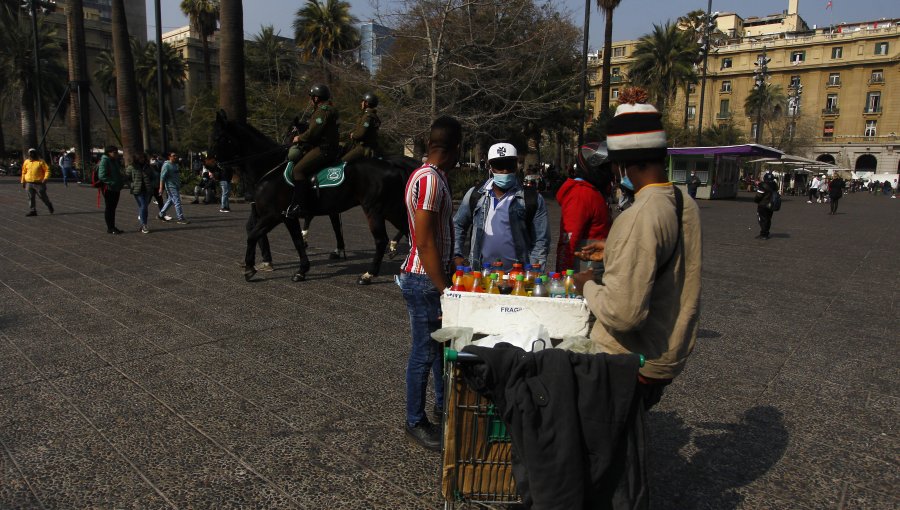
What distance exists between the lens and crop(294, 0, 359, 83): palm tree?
4075 centimetres

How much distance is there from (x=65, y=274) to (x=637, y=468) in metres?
8.54

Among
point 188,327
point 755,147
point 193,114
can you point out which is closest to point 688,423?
point 188,327

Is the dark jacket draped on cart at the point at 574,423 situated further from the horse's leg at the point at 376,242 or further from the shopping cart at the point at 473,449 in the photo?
the horse's leg at the point at 376,242

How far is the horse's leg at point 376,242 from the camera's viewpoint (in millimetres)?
8110

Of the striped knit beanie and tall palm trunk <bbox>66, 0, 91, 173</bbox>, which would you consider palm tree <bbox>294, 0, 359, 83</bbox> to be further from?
the striped knit beanie

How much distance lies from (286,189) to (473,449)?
6.51 m

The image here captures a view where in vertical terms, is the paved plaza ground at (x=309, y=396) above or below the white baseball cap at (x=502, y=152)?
below

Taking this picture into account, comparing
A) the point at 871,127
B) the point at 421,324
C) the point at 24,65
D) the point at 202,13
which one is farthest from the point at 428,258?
the point at 871,127

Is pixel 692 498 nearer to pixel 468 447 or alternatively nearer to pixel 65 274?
pixel 468 447

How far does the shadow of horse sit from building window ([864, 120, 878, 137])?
3500 inches

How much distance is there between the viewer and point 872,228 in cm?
1941

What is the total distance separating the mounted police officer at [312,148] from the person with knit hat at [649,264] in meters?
6.31

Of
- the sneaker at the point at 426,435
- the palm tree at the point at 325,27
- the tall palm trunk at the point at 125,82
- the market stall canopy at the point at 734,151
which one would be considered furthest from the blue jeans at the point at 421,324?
the palm tree at the point at 325,27

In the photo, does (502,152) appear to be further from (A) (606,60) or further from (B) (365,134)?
(A) (606,60)
